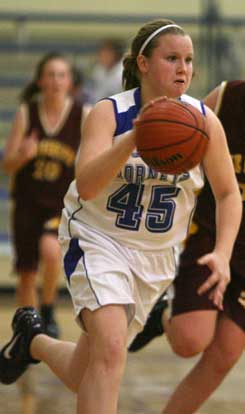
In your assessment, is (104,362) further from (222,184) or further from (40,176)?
(40,176)

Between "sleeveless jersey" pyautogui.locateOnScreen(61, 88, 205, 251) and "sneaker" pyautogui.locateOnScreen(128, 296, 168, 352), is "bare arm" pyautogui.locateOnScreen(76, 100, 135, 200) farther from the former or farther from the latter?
"sneaker" pyautogui.locateOnScreen(128, 296, 168, 352)

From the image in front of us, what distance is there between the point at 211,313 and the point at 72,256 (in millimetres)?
718

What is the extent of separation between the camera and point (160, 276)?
4.18 metres

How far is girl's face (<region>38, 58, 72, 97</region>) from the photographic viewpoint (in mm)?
7711

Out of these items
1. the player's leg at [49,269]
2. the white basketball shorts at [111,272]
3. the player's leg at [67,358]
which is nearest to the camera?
the white basketball shorts at [111,272]

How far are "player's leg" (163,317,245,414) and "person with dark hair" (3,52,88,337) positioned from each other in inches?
126

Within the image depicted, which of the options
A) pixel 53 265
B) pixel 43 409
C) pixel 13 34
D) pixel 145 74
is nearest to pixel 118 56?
pixel 13 34

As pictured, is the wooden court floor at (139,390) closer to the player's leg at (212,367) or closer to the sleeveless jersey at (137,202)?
the player's leg at (212,367)

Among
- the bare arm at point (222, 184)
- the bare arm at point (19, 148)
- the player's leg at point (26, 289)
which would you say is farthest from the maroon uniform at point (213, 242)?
the player's leg at point (26, 289)

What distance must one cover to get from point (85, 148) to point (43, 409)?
1.84 meters

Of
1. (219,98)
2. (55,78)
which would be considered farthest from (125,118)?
(55,78)

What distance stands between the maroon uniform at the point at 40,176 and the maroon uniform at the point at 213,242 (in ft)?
10.1

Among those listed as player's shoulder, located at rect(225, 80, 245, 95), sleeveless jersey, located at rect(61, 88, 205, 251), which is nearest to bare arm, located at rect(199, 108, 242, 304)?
sleeveless jersey, located at rect(61, 88, 205, 251)

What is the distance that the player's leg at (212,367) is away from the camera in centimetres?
450
